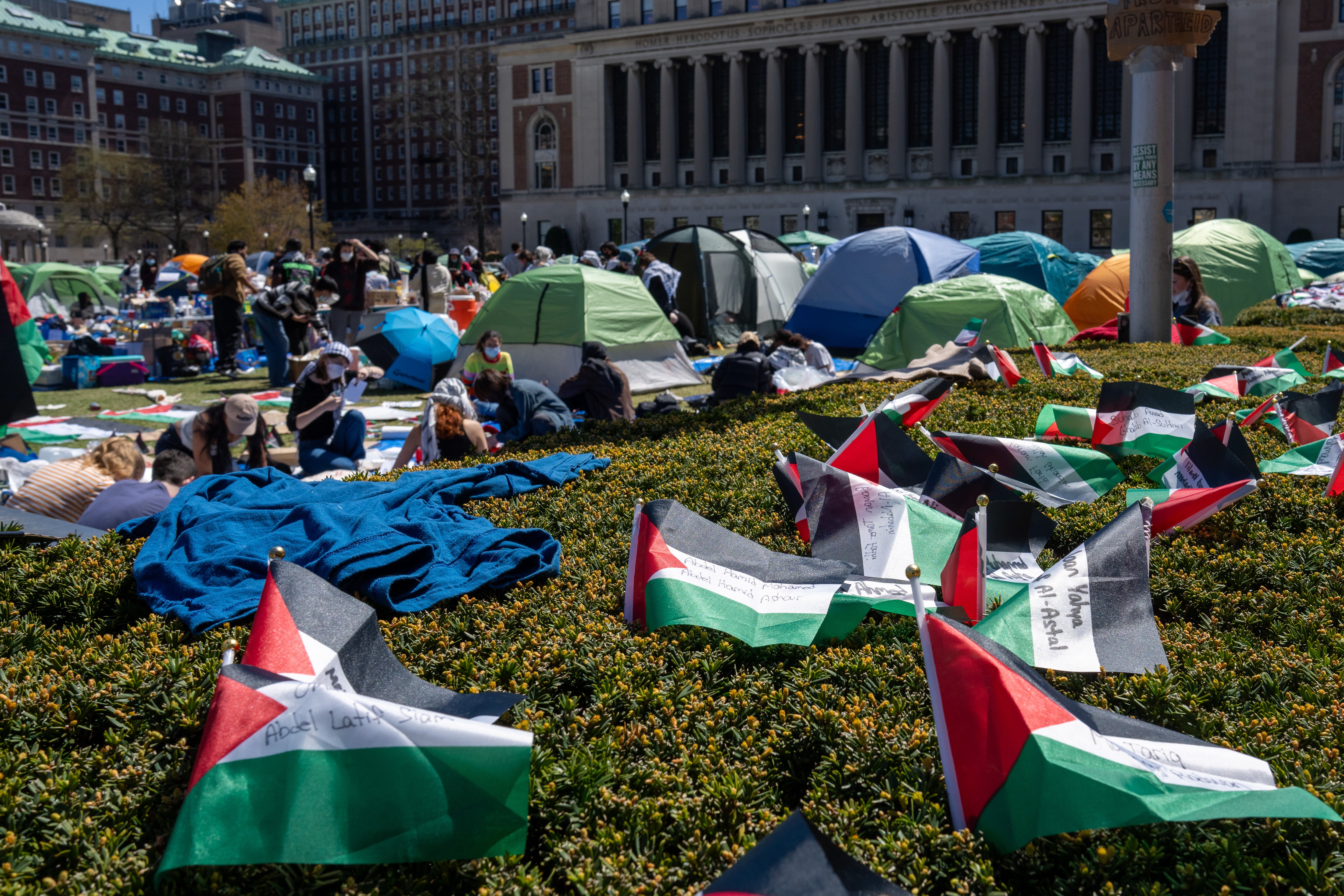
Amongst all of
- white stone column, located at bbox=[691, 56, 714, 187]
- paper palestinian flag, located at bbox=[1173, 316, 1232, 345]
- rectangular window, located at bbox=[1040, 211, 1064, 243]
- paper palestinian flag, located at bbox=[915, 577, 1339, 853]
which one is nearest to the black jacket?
paper palestinian flag, located at bbox=[1173, 316, 1232, 345]

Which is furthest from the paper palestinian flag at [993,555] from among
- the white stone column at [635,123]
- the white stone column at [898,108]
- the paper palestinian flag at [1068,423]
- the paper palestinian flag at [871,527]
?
the white stone column at [635,123]

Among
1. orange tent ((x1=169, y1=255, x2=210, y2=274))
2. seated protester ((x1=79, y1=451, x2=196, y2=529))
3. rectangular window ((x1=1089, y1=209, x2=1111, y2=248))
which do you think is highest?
rectangular window ((x1=1089, y1=209, x2=1111, y2=248))

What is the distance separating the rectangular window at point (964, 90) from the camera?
6041 cm

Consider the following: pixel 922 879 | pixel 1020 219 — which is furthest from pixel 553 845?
pixel 1020 219

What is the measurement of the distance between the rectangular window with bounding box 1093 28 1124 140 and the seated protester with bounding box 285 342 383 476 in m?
55.2

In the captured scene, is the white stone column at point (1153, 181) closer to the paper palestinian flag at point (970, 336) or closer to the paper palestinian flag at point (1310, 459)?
the paper palestinian flag at point (970, 336)

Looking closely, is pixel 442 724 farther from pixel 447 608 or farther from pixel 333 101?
pixel 333 101

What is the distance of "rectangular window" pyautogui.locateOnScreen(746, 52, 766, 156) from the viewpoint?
6606cm

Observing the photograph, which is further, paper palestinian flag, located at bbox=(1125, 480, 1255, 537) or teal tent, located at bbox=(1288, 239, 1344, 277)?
teal tent, located at bbox=(1288, 239, 1344, 277)

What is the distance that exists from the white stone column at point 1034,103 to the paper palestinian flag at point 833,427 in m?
57.4

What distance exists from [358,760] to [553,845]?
0.51m

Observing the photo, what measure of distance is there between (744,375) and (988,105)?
52.6 metres

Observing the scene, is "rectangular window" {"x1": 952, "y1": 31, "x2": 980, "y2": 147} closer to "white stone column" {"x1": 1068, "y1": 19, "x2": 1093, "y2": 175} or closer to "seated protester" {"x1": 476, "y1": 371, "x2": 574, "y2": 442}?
"white stone column" {"x1": 1068, "y1": 19, "x2": 1093, "y2": 175}

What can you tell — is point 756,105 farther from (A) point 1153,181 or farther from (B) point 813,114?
(A) point 1153,181
